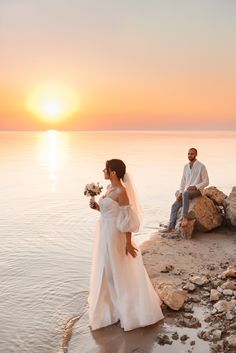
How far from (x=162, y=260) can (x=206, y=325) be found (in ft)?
11.4

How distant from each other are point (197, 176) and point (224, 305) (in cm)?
566

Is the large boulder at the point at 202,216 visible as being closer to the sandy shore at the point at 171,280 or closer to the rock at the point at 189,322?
the sandy shore at the point at 171,280

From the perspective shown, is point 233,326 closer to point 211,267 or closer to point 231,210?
point 211,267

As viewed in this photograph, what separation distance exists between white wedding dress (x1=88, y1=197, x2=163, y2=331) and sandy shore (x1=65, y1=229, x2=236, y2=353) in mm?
188

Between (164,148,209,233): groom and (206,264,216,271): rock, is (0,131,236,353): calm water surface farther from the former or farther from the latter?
(206,264,216,271): rock

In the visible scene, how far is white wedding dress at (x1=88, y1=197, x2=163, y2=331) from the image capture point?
6648 mm

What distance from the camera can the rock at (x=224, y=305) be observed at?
23.1ft

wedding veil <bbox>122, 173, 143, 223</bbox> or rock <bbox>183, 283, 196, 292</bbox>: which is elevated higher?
wedding veil <bbox>122, 173, 143, 223</bbox>

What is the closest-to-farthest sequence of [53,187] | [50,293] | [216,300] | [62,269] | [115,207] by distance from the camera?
[115,207] → [216,300] → [50,293] → [62,269] → [53,187]

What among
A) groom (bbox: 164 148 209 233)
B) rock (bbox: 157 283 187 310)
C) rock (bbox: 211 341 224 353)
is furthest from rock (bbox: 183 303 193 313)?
groom (bbox: 164 148 209 233)

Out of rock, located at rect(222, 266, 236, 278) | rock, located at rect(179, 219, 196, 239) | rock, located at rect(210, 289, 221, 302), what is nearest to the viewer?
Answer: rock, located at rect(210, 289, 221, 302)

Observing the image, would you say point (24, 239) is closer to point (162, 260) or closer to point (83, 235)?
point (83, 235)

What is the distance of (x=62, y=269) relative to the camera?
10.1 meters

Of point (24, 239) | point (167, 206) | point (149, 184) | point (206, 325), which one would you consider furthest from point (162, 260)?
point (149, 184)
